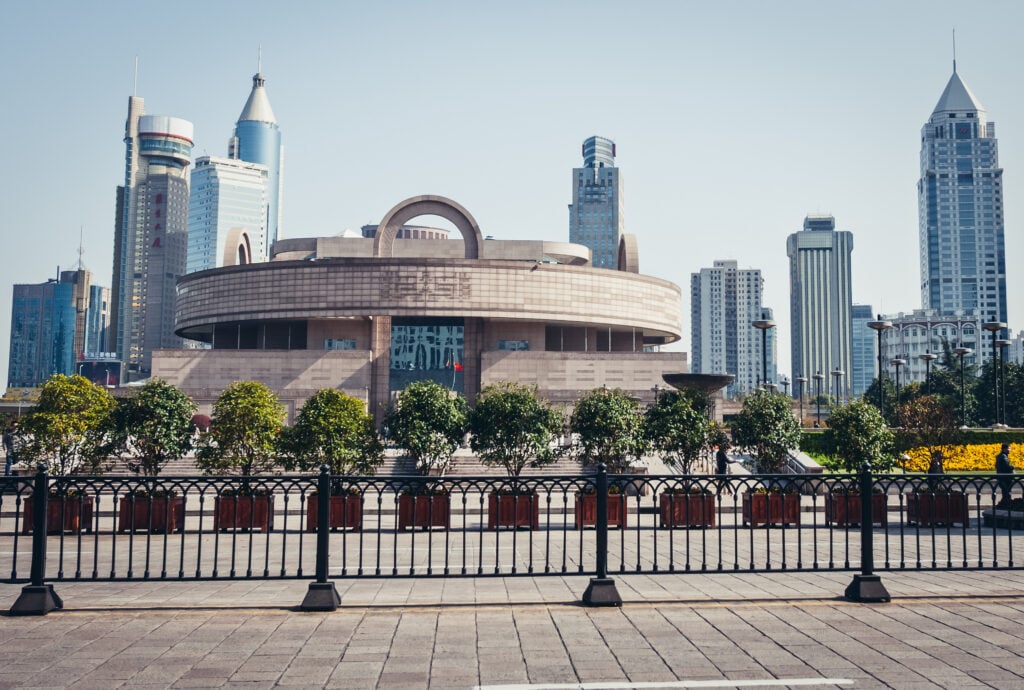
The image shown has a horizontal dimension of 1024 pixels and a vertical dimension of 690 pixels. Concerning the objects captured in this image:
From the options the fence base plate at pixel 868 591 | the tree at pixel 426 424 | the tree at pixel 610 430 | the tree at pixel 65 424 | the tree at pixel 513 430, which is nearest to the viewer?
the fence base plate at pixel 868 591

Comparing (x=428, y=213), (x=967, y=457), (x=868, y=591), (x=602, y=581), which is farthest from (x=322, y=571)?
(x=428, y=213)

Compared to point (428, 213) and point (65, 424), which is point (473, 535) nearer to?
point (65, 424)

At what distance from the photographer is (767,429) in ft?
70.8

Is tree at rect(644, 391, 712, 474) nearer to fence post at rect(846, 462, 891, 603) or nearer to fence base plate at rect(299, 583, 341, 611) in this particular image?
fence post at rect(846, 462, 891, 603)

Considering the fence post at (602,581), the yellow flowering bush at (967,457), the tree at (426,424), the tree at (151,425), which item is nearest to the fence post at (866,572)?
the fence post at (602,581)

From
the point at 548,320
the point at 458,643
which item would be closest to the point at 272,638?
the point at 458,643

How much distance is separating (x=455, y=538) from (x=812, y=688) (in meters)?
10.0

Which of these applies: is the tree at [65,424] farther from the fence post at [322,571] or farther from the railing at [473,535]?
the fence post at [322,571]

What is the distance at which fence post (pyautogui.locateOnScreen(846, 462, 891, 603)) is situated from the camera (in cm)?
832

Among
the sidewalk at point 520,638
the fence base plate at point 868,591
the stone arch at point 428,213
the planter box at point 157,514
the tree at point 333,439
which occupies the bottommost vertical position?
the planter box at point 157,514

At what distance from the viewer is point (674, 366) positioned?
5834 centimetres

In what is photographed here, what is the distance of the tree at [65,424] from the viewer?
17.8 meters

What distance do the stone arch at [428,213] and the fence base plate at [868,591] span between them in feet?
165

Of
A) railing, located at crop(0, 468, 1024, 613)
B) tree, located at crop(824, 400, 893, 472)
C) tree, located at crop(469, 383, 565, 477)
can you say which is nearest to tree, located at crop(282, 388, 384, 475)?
railing, located at crop(0, 468, 1024, 613)
